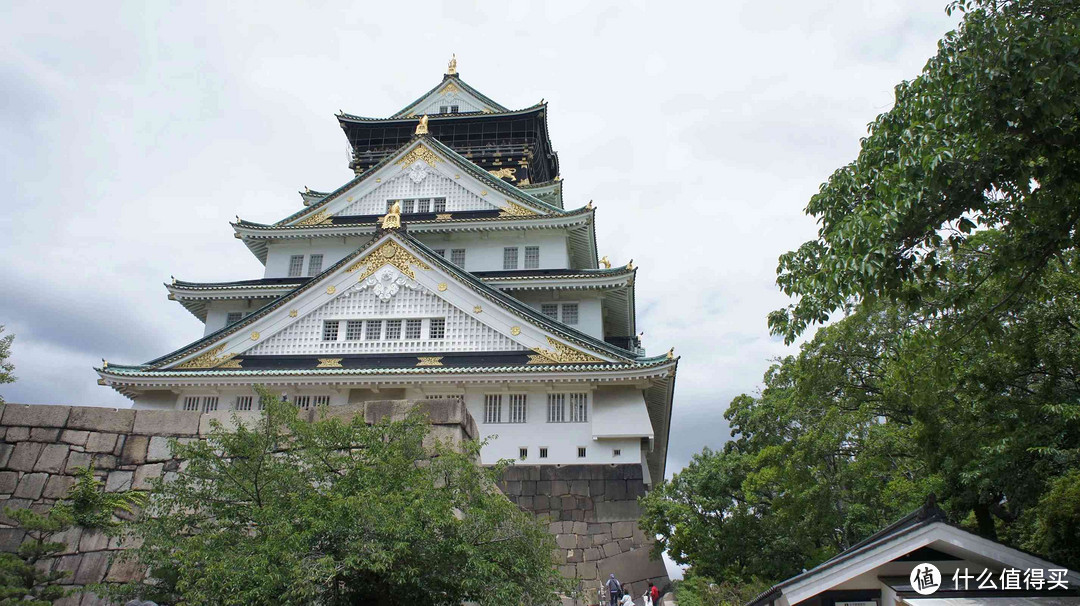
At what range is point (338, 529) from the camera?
7.66m

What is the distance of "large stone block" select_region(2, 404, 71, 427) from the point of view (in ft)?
34.6

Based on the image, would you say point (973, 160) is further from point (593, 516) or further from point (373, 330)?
point (373, 330)

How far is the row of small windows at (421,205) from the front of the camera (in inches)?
1172

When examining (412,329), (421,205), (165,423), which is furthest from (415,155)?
(165,423)

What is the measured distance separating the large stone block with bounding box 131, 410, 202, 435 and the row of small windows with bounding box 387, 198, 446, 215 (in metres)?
19.3

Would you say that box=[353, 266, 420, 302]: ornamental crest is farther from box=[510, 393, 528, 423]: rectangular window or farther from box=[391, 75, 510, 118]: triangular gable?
box=[391, 75, 510, 118]: triangular gable

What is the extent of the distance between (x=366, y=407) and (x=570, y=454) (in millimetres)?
10186

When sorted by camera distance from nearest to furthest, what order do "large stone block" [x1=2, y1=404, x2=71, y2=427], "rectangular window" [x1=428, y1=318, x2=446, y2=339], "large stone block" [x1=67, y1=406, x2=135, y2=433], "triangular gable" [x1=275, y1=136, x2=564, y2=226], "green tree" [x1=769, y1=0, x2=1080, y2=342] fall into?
"green tree" [x1=769, y1=0, x2=1080, y2=342], "large stone block" [x1=2, y1=404, x2=71, y2=427], "large stone block" [x1=67, y1=406, x2=135, y2=433], "rectangular window" [x1=428, y1=318, x2=446, y2=339], "triangular gable" [x1=275, y1=136, x2=564, y2=226]

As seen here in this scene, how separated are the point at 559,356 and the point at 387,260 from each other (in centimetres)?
670

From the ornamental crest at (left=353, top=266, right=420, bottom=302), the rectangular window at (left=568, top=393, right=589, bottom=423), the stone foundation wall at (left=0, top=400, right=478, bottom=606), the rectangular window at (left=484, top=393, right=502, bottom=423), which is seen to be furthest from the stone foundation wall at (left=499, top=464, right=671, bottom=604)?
the stone foundation wall at (left=0, top=400, right=478, bottom=606)

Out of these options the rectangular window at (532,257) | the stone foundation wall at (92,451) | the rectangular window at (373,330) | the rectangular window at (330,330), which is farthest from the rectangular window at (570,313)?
the stone foundation wall at (92,451)

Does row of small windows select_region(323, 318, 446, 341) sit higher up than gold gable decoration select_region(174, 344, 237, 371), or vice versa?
row of small windows select_region(323, 318, 446, 341)

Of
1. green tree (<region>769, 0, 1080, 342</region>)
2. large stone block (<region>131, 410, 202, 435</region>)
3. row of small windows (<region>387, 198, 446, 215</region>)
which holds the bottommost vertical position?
large stone block (<region>131, 410, 202, 435</region>)

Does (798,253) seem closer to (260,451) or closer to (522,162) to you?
(260,451)
